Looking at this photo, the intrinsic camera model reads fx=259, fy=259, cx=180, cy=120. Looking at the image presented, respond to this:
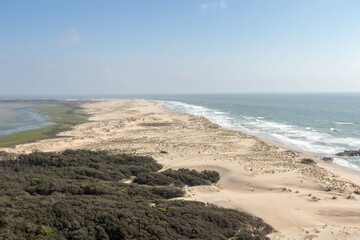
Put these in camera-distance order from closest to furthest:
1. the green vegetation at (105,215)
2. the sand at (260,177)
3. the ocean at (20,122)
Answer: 1. the green vegetation at (105,215)
2. the sand at (260,177)
3. the ocean at (20,122)

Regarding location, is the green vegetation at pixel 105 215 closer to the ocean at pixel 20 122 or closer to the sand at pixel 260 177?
the sand at pixel 260 177

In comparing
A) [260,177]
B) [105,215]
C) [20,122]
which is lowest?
[20,122]

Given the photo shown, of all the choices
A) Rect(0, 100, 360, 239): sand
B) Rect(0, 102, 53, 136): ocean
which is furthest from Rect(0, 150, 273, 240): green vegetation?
Rect(0, 102, 53, 136): ocean

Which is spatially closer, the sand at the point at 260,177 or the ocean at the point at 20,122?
the sand at the point at 260,177

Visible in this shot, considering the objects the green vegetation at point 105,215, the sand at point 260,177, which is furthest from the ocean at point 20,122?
the green vegetation at point 105,215

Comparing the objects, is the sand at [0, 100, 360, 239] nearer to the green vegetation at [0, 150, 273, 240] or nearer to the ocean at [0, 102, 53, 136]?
the green vegetation at [0, 150, 273, 240]

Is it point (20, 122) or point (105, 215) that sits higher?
point (105, 215)

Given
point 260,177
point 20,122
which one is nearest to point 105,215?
point 260,177

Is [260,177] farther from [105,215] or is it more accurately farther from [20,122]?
[20,122]

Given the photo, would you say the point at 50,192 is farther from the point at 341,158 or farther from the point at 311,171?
the point at 341,158
